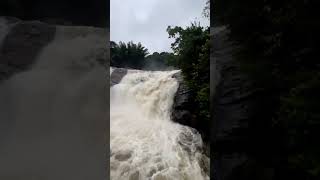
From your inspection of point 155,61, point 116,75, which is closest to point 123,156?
point 116,75

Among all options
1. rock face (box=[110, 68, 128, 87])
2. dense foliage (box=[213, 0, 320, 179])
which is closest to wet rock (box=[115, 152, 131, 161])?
rock face (box=[110, 68, 128, 87])

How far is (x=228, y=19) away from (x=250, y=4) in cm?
24

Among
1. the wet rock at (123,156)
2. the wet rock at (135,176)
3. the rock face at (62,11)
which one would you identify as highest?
the rock face at (62,11)

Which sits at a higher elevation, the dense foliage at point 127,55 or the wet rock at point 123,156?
A: the dense foliage at point 127,55

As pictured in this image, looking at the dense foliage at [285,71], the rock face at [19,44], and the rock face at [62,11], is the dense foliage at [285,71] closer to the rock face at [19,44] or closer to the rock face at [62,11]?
the rock face at [62,11]

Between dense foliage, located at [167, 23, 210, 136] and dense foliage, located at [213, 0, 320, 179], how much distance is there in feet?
8.74

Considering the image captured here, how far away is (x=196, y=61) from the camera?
7602 millimetres

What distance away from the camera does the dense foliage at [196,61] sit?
7.02m

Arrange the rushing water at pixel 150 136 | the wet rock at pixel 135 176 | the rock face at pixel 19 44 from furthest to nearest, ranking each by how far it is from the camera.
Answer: the rushing water at pixel 150 136
the wet rock at pixel 135 176
the rock face at pixel 19 44

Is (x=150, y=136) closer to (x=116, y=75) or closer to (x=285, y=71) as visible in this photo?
(x=116, y=75)

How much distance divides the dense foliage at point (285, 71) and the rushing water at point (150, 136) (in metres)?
2.54

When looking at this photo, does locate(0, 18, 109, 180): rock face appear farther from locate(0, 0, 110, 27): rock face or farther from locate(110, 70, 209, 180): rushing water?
locate(110, 70, 209, 180): rushing water

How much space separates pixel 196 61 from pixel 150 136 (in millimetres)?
1373

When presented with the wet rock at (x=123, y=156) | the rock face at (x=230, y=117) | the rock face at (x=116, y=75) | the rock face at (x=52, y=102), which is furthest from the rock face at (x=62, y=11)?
the rock face at (x=116, y=75)
